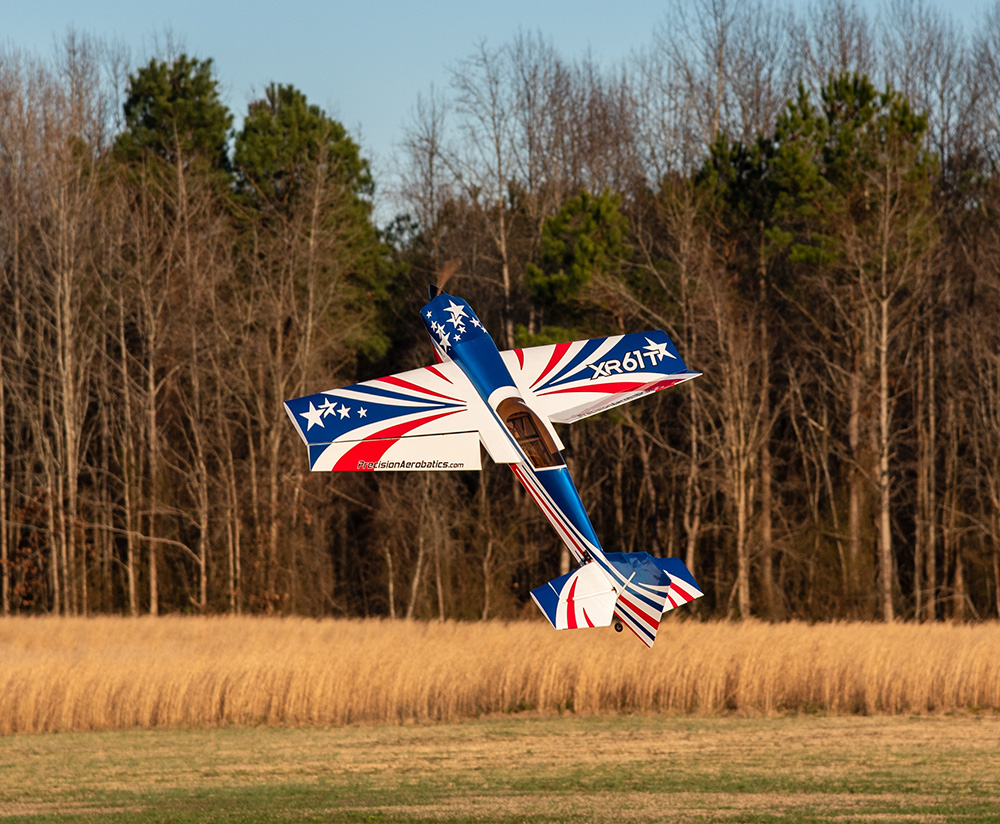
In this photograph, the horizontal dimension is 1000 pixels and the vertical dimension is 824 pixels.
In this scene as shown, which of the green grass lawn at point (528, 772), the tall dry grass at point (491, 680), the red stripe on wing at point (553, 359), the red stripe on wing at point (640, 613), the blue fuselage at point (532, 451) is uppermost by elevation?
the red stripe on wing at point (553, 359)

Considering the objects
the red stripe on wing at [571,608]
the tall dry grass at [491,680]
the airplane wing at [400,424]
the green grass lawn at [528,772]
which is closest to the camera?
the red stripe on wing at [571,608]

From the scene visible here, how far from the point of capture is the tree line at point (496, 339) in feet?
122

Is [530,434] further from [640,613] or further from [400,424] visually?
[640,613]

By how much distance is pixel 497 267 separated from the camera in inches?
1775

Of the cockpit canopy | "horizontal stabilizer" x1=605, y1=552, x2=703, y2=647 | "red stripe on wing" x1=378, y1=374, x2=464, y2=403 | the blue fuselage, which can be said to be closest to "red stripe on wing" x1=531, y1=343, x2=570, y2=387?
the blue fuselage

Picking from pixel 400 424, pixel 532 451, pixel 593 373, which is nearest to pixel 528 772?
pixel 593 373

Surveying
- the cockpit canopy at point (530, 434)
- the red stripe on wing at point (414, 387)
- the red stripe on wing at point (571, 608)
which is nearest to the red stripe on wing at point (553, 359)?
the red stripe on wing at point (414, 387)

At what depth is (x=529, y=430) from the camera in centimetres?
795

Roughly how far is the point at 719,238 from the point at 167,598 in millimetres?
21909

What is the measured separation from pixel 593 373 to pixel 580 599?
7.29 feet

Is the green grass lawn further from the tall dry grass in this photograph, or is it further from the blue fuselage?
the blue fuselage

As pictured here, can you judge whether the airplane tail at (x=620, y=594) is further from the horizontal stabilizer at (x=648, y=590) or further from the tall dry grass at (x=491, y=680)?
the tall dry grass at (x=491, y=680)

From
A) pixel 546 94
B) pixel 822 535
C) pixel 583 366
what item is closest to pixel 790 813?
pixel 583 366

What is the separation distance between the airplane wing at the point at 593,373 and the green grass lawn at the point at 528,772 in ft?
23.3
